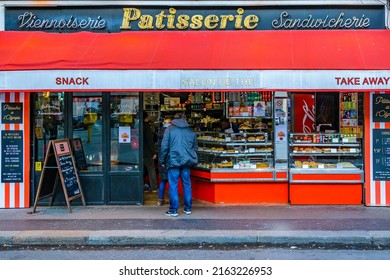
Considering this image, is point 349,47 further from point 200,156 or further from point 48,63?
point 48,63

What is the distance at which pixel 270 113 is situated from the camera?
32.3ft

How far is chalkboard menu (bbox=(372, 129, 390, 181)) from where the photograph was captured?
30.2ft

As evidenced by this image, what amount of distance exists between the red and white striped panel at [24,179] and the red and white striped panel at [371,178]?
6.64m

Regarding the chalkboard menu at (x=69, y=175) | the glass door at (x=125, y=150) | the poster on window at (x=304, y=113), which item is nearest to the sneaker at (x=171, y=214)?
the glass door at (x=125, y=150)

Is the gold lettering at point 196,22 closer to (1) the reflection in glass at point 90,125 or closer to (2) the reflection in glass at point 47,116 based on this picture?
(1) the reflection in glass at point 90,125

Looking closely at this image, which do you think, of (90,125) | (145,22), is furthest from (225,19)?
(90,125)

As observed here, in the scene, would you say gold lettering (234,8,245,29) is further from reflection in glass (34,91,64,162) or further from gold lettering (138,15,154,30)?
reflection in glass (34,91,64,162)

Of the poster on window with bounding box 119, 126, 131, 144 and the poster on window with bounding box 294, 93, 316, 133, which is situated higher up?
the poster on window with bounding box 294, 93, 316, 133

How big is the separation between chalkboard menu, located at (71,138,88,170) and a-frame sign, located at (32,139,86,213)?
0.90 ft

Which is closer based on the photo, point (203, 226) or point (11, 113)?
point (203, 226)

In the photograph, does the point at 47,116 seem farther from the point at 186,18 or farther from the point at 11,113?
the point at 186,18

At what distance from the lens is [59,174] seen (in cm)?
878

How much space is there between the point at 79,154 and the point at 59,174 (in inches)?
30.2

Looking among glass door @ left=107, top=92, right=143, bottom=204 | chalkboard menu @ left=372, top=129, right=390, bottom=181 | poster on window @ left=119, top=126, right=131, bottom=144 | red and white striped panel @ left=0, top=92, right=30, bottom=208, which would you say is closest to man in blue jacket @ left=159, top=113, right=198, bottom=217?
glass door @ left=107, top=92, right=143, bottom=204
